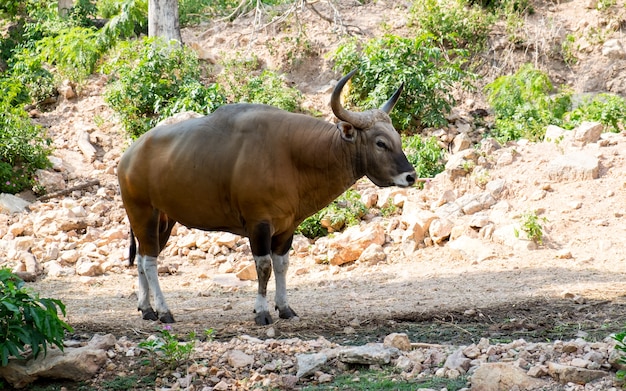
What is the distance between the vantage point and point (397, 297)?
9.34 meters

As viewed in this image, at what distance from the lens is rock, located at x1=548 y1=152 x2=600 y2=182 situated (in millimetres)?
12184

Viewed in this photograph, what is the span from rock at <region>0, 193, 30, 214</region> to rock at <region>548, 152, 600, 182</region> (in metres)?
8.55

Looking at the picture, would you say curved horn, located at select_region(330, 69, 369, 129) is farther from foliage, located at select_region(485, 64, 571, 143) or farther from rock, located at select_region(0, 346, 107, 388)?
foliage, located at select_region(485, 64, 571, 143)

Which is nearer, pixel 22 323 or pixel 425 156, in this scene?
pixel 22 323

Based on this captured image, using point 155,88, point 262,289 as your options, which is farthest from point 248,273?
point 155,88

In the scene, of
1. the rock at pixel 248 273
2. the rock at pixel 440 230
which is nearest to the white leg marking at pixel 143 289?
the rock at pixel 248 273

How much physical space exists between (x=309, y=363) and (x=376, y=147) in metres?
2.84

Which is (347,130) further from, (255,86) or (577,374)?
(255,86)

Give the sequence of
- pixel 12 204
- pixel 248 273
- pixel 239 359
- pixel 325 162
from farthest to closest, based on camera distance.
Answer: pixel 12 204
pixel 248 273
pixel 325 162
pixel 239 359

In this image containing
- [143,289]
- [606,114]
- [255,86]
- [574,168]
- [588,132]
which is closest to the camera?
[143,289]

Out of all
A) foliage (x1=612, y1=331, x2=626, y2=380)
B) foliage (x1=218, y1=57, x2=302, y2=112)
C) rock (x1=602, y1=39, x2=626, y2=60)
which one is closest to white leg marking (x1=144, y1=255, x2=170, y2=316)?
foliage (x1=612, y1=331, x2=626, y2=380)

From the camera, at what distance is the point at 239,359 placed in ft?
19.5

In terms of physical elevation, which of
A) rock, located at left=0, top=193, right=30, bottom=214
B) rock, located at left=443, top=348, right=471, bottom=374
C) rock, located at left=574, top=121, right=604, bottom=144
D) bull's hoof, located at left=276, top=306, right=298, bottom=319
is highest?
rock, located at left=574, top=121, right=604, bottom=144

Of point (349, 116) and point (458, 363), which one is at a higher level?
point (349, 116)
